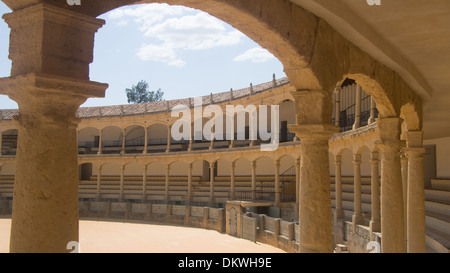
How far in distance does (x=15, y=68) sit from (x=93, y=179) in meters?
32.7

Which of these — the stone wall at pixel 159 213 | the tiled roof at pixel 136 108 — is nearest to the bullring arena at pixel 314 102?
the stone wall at pixel 159 213

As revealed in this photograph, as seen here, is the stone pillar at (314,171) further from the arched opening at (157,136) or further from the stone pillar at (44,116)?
the arched opening at (157,136)

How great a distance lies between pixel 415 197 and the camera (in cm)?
819

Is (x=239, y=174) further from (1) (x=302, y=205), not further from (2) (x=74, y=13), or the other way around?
(2) (x=74, y=13)

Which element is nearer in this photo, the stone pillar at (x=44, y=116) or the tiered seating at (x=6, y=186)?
Result: the stone pillar at (x=44, y=116)

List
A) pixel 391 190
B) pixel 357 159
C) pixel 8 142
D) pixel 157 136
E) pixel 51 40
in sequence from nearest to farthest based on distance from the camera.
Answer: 1. pixel 51 40
2. pixel 391 190
3. pixel 357 159
4. pixel 157 136
5. pixel 8 142

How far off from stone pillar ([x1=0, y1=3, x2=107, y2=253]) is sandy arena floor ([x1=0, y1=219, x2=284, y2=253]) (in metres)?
13.7

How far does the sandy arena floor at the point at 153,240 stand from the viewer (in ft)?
53.5

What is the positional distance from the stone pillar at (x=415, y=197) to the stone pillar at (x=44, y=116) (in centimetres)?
707

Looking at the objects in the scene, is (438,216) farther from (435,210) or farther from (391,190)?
(391,190)

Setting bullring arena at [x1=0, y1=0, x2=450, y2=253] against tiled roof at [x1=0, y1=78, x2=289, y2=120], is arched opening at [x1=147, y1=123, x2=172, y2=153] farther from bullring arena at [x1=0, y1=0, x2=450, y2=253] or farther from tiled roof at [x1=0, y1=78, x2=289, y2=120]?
bullring arena at [x1=0, y1=0, x2=450, y2=253]

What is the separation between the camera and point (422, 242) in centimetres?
791

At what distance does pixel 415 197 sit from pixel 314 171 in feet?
15.3

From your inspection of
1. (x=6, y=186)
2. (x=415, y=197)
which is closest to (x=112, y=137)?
(x=6, y=186)
